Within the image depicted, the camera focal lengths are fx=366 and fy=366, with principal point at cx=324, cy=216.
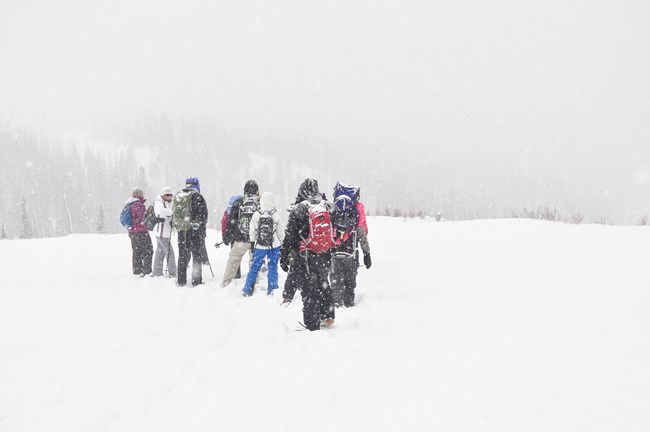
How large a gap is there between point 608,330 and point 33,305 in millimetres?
8902

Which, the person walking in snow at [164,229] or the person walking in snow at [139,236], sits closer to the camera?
the person walking in snow at [164,229]

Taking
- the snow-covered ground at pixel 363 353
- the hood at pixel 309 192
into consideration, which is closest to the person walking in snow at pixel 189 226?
the snow-covered ground at pixel 363 353

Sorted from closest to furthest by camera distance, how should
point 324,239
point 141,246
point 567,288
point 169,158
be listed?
1. point 324,239
2. point 567,288
3. point 141,246
4. point 169,158

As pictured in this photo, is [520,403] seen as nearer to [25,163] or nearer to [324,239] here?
[324,239]

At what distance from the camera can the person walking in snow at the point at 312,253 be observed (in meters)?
5.41

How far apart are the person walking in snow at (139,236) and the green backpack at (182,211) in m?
1.44

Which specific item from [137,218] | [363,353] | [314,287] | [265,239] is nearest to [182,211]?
[137,218]

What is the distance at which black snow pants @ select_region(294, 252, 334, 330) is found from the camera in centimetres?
537

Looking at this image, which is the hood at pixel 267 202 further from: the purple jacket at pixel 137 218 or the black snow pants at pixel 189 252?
the purple jacket at pixel 137 218

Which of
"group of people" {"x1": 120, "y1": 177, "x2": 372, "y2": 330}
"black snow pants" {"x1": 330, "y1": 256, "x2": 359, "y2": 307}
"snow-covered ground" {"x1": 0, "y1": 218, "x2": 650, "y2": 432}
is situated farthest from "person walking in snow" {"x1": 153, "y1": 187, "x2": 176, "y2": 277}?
"black snow pants" {"x1": 330, "y1": 256, "x2": 359, "y2": 307}

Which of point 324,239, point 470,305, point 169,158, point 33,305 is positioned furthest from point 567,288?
point 169,158

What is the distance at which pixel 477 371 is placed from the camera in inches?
155

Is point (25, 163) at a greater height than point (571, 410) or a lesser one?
greater

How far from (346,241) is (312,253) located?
1284mm
